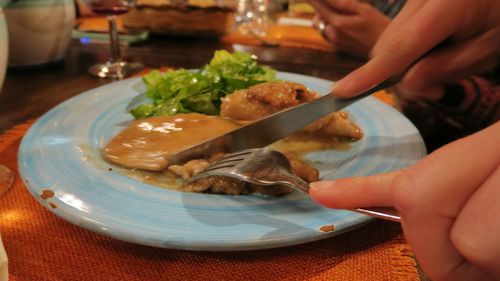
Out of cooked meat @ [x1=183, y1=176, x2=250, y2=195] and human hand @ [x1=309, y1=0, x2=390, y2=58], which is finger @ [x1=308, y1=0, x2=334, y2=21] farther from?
cooked meat @ [x1=183, y1=176, x2=250, y2=195]

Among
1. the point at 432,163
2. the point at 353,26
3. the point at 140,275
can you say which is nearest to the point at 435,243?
the point at 432,163

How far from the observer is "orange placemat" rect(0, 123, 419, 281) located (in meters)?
0.66

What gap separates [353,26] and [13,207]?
1.76 m

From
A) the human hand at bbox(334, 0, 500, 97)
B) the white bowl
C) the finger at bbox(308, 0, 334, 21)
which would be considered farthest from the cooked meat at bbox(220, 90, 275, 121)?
the finger at bbox(308, 0, 334, 21)

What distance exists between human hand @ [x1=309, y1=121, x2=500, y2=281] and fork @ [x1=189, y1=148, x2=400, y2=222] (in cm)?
21

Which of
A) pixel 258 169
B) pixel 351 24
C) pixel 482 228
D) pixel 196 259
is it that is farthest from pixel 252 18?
pixel 482 228

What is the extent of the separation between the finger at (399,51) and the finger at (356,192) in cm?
45

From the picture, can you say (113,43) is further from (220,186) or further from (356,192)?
(356,192)

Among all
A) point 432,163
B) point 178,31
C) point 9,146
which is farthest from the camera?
point 178,31

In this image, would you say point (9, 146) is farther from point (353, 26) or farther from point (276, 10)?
Result: point (276, 10)

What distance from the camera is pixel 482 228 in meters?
0.41

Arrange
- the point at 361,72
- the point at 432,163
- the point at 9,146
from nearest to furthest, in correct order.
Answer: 1. the point at 432,163
2. the point at 361,72
3. the point at 9,146

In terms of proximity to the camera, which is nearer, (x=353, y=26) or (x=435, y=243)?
(x=435, y=243)

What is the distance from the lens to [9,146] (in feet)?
3.61
